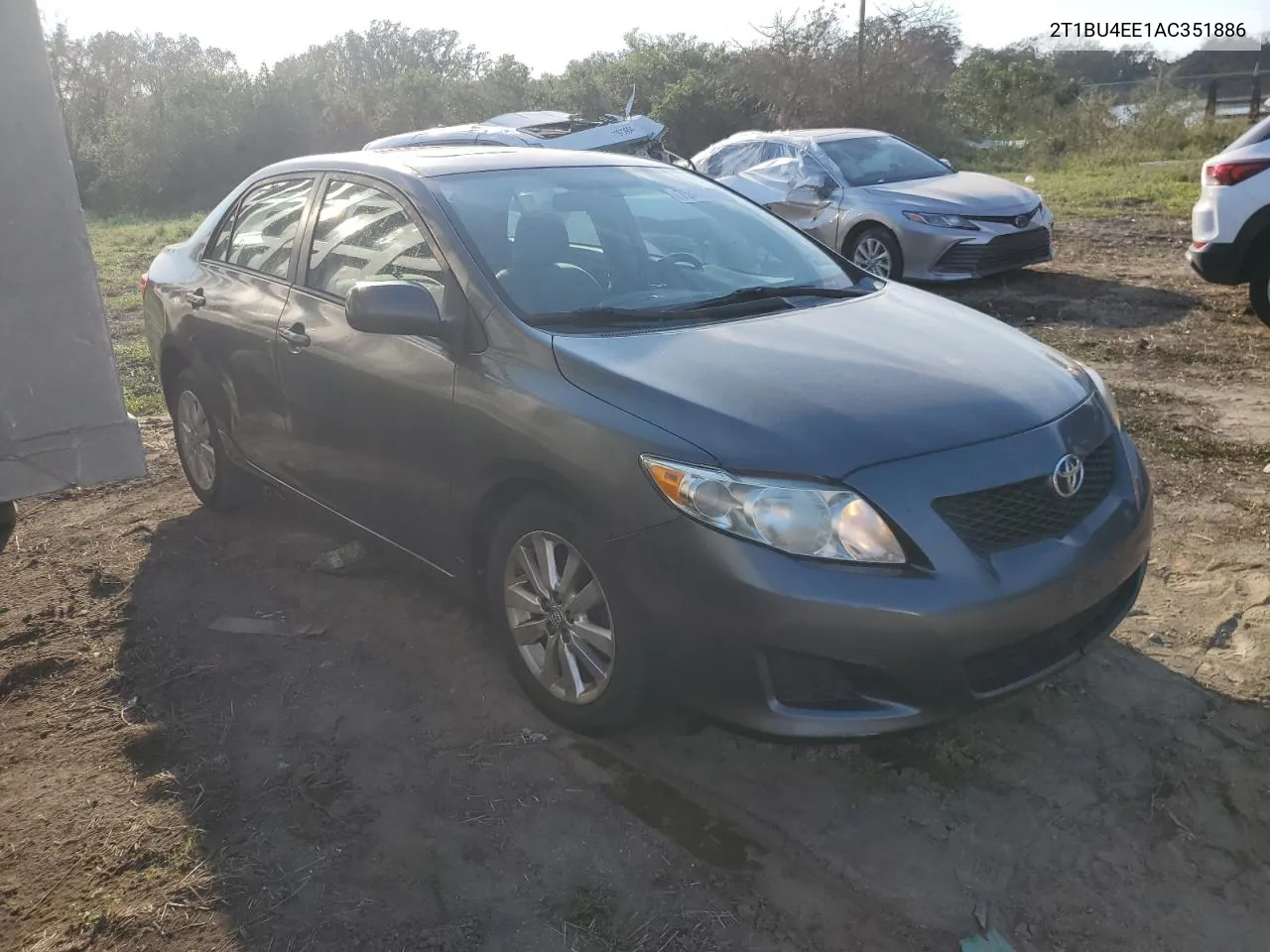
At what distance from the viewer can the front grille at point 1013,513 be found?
268cm

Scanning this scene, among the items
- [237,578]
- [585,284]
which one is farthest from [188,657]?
[585,284]

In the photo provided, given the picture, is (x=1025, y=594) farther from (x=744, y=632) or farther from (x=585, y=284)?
(x=585, y=284)

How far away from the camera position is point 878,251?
9.92 meters

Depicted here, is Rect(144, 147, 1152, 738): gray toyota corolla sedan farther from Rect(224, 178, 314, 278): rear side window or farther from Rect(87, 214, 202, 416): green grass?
Rect(87, 214, 202, 416): green grass

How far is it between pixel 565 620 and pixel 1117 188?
1551 cm

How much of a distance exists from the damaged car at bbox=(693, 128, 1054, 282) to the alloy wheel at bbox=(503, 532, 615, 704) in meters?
6.34

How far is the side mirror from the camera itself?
130 inches

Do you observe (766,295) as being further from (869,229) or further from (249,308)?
(869,229)

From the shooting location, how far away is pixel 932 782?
3025 millimetres

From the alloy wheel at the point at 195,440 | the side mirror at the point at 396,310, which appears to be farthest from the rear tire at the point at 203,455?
the side mirror at the point at 396,310

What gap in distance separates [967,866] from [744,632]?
31.8 inches

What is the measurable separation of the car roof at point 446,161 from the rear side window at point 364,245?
0.31 feet

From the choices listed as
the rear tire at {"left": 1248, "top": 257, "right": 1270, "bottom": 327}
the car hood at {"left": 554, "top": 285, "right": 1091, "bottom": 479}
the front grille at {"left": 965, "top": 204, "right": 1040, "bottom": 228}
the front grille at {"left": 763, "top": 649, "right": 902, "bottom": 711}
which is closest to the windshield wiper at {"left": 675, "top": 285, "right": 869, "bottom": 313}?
the car hood at {"left": 554, "top": 285, "right": 1091, "bottom": 479}

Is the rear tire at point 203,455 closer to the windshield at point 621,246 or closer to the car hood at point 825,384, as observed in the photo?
the windshield at point 621,246
